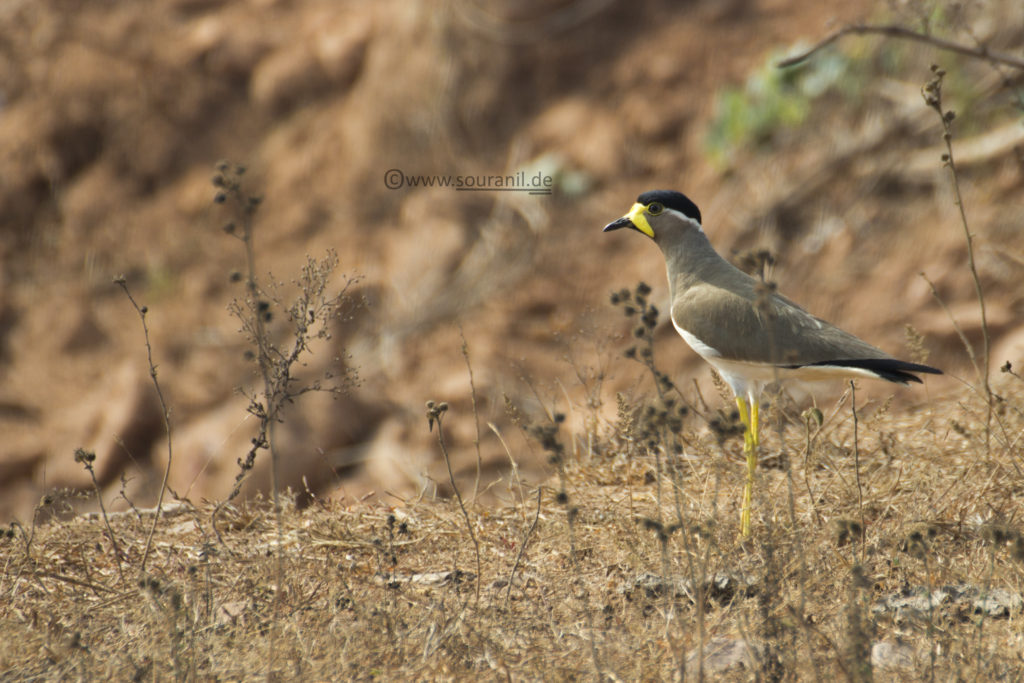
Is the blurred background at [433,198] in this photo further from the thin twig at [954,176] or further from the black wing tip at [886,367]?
the black wing tip at [886,367]

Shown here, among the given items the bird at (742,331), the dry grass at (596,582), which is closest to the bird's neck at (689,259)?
the bird at (742,331)

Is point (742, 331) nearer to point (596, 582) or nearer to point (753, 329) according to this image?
point (753, 329)

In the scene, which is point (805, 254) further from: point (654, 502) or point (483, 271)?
point (654, 502)

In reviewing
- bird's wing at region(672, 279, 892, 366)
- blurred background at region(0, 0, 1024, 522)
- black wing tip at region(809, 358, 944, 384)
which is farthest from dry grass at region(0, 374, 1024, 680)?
blurred background at region(0, 0, 1024, 522)

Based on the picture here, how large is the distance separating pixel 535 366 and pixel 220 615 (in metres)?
4.14

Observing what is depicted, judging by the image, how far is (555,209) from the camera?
8.15m

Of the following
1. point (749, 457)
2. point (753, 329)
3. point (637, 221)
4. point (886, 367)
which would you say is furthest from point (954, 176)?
point (637, 221)

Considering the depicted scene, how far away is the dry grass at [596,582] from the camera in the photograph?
9.58 ft

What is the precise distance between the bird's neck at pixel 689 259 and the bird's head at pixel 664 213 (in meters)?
0.04

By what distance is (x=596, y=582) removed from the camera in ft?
12.2

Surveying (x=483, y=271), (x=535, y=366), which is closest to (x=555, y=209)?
(x=483, y=271)

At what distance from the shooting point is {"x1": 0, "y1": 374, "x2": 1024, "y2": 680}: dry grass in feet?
9.58

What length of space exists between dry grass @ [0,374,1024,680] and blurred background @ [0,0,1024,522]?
1742 mm

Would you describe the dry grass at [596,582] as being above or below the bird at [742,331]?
below
